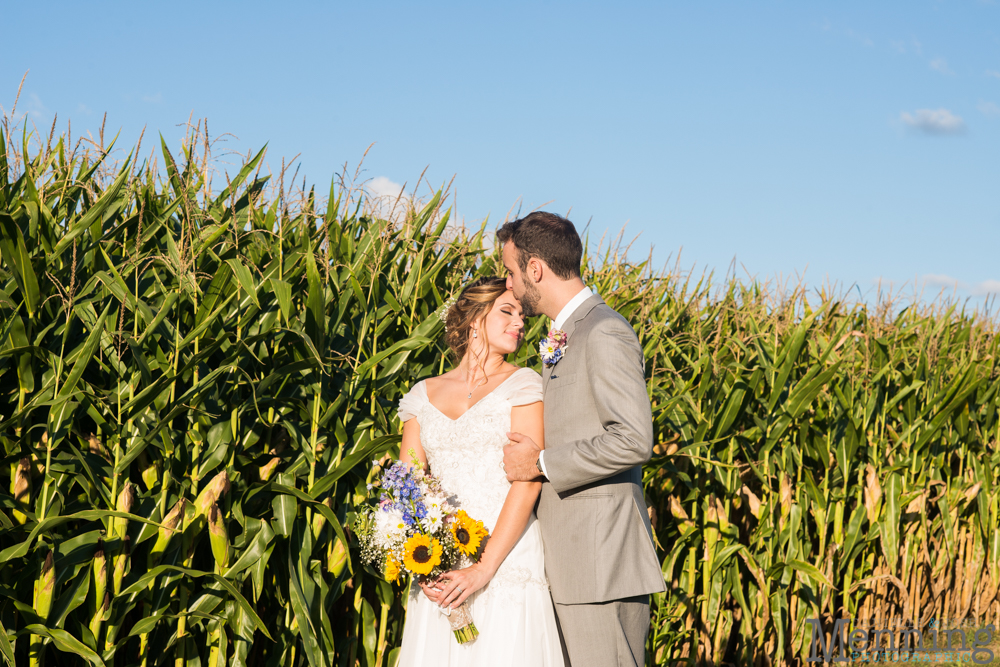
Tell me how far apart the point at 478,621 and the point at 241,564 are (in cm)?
97

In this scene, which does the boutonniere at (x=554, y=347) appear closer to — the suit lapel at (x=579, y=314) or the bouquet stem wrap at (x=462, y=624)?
the suit lapel at (x=579, y=314)

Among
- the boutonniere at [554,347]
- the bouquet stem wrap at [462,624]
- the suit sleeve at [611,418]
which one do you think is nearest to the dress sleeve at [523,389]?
the boutonniere at [554,347]

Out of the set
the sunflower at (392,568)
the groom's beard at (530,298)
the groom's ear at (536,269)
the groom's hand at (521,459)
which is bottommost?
the sunflower at (392,568)

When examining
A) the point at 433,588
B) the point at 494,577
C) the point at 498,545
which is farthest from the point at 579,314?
the point at 433,588

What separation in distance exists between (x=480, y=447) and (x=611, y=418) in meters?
0.50

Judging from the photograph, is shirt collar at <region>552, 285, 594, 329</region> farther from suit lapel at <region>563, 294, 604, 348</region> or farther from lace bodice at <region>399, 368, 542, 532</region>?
lace bodice at <region>399, 368, 542, 532</region>

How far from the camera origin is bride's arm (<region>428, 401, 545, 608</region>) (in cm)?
239

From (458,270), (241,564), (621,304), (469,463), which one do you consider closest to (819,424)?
(621,304)

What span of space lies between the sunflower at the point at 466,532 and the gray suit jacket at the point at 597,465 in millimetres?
295

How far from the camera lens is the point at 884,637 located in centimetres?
489

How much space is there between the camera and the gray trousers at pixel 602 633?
2.46m

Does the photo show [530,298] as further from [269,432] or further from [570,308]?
[269,432]

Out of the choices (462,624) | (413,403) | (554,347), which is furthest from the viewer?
(413,403)

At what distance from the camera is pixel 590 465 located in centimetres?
233
